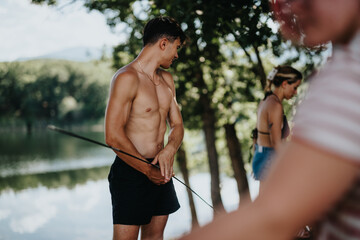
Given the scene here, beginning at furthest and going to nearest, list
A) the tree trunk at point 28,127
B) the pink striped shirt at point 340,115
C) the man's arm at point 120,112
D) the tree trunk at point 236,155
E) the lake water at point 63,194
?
1. the tree trunk at point 28,127
2. the lake water at point 63,194
3. the tree trunk at point 236,155
4. the man's arm at point 120,112
5. the pink striped shirt at point 340,115

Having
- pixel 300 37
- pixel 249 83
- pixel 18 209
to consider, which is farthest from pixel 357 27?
pixel 18 209

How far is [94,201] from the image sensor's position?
33.7 meters

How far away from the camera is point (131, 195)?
117 inches

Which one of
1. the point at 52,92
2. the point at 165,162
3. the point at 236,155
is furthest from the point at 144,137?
the point at 52,92

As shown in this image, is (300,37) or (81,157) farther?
(81,157)

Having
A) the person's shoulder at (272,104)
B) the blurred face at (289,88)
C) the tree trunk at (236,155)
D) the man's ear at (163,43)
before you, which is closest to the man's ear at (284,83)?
the blurred face at (289,88)

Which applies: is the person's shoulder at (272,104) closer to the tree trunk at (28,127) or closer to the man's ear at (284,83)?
the man's ear at (284,83)

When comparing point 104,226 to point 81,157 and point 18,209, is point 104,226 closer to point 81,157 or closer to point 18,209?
point 18,209

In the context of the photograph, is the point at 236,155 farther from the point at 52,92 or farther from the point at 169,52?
the point at 52,92

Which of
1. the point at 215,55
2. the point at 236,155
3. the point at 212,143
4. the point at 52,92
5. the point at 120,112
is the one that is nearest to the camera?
the point at 120,112

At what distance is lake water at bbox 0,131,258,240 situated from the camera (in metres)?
23.5

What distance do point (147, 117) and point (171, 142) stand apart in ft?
0.97

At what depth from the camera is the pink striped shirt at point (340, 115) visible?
56 centimetres

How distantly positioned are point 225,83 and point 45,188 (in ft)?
101
